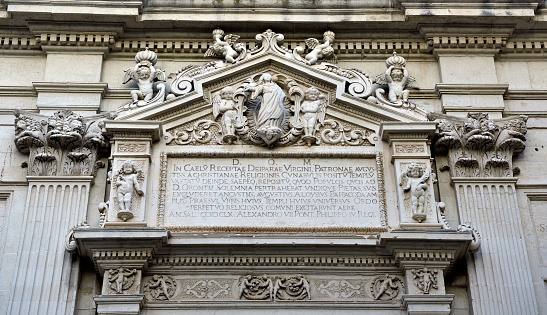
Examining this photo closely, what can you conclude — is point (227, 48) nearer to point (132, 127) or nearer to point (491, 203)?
point (132, 127)

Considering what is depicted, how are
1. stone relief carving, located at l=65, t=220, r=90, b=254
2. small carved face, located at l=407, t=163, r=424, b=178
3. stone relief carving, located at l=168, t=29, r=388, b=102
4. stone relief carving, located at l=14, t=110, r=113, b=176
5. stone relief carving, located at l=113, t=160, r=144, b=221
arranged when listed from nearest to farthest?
stone relief carving, located at l=65, t=220, r=90, b=254, stone relief carving, located at l=113, t=160, r=144, b=221, small carved face, located at l=407, t=163, r=424, b=178, stone relief carving, located at l=14, t=110, r=113, b=176, stone relief carving, located at l=168, t=29, r=388, b=102

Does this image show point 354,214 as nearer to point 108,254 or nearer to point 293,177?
point 293,177

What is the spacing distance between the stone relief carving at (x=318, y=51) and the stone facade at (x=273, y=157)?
4 cm

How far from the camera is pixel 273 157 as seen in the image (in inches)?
489

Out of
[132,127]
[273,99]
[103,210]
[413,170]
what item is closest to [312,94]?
[273,99]

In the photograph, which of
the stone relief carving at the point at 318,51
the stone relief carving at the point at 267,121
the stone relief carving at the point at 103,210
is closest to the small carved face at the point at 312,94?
the stone relief carving at the point at 267,121

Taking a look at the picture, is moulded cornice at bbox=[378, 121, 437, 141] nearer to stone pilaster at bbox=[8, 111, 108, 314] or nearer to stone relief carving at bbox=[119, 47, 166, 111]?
stone relief carving at bbox=[119, 47, 166, 111]

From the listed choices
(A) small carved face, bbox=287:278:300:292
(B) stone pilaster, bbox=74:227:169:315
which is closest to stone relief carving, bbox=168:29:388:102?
(B) stone pilaster, bbox=74:227:169:315

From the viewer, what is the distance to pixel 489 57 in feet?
44.4

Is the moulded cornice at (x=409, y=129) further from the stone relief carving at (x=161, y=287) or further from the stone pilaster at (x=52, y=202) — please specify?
the stone pilaster at (x=52, y=202)

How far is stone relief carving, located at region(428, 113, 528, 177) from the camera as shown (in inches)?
485

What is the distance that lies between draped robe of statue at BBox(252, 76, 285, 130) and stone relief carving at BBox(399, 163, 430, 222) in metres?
1.90

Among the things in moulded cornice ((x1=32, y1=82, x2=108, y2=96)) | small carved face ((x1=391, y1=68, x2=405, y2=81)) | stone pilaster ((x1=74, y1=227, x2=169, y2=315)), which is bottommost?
stone pilaster ((x1=74, y1=227, x2=169, y2=315))

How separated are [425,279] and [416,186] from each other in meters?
1.29
